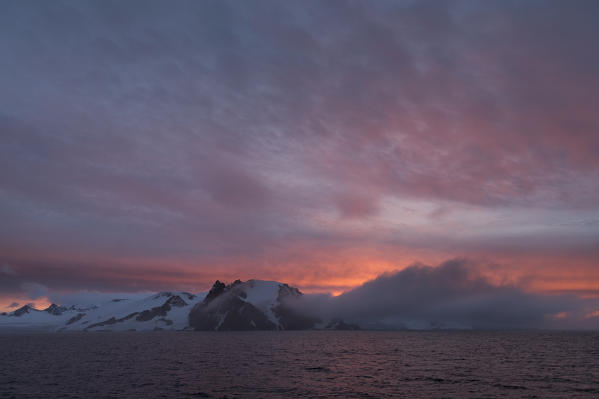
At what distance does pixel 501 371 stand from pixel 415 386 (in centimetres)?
3085

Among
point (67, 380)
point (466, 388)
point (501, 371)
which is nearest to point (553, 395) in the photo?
point (466, 388)

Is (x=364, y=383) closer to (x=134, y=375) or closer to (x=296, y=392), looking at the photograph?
(x=296, y=392)

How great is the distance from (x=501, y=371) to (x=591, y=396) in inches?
1094

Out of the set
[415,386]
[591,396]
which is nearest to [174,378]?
[415,386]

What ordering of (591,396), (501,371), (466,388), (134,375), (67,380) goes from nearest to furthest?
(591,396) → (466,388) → (67,380) → (134,375) → (501,371)

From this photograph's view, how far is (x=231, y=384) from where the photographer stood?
65.4 m

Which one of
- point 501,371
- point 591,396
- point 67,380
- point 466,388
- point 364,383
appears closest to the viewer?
point 591,396

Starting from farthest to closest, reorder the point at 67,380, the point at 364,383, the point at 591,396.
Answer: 1. the point at 67,380
2. the point at 364,383
3. the point at 591,396

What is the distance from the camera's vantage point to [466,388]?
61.7m

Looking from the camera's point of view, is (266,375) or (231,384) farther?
(266,375)

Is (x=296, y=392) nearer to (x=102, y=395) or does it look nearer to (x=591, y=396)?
(x=102, y=395)

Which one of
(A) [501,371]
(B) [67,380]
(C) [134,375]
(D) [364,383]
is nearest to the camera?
(D) [364,383]

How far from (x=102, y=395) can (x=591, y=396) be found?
6950 cm

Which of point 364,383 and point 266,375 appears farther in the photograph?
point 266,375
